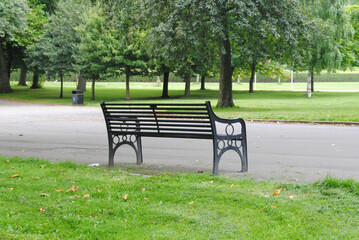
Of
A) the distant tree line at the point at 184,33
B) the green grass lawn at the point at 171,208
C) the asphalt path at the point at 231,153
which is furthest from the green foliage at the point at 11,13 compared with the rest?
the green grass lawn at the point at 171,208

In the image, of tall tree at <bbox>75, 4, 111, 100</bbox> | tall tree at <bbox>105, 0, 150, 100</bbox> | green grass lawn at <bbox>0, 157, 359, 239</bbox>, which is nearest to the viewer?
green grass lawn at <bbox>0, 157, 359, 239</bbox>

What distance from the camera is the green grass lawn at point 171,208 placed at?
425 cm

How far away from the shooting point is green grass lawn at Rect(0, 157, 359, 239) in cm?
425

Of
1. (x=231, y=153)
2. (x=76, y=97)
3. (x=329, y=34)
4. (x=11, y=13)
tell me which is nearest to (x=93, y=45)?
(x=76, y=97)

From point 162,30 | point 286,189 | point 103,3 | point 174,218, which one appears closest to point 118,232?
point 174,218

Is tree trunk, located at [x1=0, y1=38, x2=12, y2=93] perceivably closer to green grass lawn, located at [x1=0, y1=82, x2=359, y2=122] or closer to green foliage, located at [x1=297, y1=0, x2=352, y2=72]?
green grass lawn, located at [x1=0, y1=82, x2=359, y2=122]

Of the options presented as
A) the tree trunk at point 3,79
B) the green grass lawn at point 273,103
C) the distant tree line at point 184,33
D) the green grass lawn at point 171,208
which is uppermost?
the distant tree line at point 184,33

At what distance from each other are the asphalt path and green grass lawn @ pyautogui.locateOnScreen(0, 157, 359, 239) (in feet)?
4.26

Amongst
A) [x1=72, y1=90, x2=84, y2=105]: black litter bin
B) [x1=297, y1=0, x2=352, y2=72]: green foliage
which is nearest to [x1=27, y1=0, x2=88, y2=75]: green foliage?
[x1=72, y1=90, x2=84, y2=105]: black litter bin

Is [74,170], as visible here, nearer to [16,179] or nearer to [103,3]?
[16,179]

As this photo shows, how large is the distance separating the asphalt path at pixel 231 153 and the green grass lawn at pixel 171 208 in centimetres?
130

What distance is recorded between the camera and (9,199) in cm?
543

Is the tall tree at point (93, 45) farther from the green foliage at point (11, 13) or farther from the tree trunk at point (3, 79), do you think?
the tree trunk at point (3, 79)

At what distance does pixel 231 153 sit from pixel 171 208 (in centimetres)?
479
